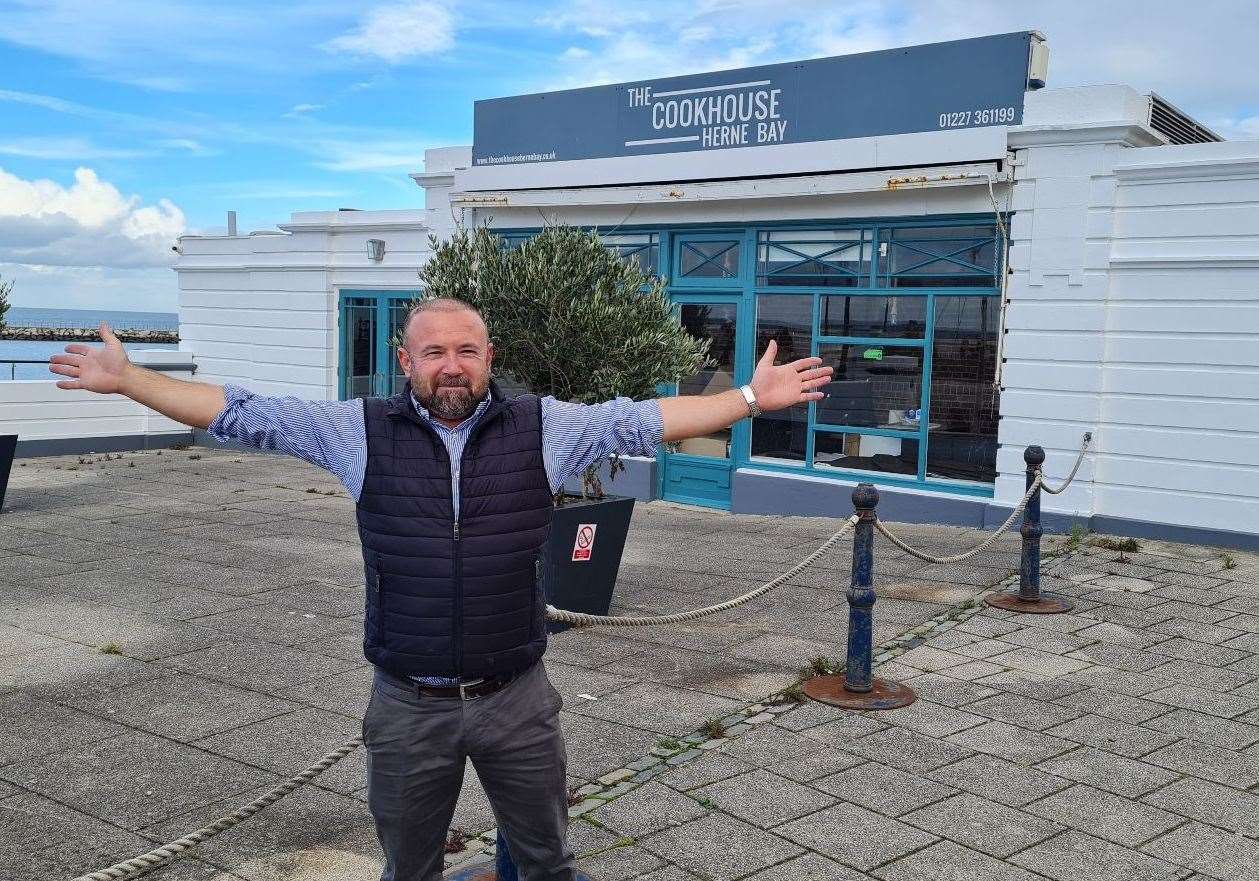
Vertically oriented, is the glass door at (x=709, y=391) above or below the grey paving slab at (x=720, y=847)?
above

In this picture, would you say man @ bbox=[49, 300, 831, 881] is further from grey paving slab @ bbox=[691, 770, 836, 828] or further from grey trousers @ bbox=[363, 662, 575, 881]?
grey paving slab @ bbox=[691, 770, 836, 828]

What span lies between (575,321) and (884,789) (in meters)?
3.91

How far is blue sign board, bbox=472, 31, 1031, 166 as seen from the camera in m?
11.0

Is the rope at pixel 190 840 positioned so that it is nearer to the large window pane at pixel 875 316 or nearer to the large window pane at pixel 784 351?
the large window pane at pixel 875 316

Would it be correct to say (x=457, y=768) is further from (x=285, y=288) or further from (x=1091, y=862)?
(x=285, y=288)

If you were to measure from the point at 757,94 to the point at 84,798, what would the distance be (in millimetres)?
9861

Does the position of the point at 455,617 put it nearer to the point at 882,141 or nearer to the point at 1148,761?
the point at 1148,761

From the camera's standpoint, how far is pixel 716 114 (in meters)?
12.7

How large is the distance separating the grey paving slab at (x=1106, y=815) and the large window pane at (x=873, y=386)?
23.0 ft

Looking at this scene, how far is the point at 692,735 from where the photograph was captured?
5582 mm

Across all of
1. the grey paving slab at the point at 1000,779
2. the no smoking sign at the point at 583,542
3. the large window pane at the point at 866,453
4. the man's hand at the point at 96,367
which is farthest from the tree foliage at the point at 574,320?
the man's hand at the point at 96,367

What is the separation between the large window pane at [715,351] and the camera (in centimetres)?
1306

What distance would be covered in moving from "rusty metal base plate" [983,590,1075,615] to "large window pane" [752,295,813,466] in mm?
4412

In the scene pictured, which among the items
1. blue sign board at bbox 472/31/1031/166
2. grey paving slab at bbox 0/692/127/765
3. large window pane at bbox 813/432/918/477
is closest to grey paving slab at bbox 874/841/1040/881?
grey paving slab at bbox 0/692/127/765
